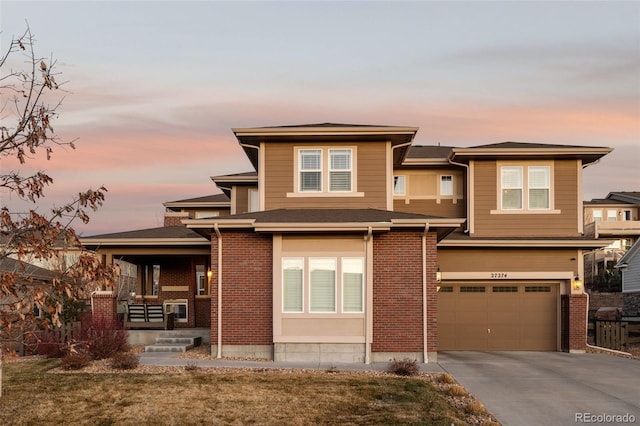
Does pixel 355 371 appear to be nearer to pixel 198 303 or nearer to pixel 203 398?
pixel 203 398

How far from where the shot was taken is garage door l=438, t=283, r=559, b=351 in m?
23.3

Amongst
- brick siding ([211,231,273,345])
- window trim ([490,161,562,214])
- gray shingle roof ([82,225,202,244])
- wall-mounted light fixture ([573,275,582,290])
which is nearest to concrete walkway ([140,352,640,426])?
brick siding ([211,231,273,345])

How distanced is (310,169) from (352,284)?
13.8 ft

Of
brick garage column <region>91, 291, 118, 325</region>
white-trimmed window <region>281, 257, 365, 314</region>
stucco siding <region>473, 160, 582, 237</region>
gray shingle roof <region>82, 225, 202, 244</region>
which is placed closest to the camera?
white-trimmed window <region>281, 257, 365, 314</region>

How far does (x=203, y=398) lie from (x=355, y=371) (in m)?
4.44

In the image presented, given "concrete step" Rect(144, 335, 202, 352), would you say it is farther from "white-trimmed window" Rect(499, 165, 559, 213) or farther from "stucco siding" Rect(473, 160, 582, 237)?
"white-trimmed window" Rect(499, 165, 559, 213)

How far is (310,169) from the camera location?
21859 mm

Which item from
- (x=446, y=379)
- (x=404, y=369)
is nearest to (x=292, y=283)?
(x=404, y=369)

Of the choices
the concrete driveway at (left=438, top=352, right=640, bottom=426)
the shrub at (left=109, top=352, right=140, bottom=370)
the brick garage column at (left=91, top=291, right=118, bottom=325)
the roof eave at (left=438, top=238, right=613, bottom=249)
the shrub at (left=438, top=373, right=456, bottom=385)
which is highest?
the roof eave at (left=438, top=238, right=613, bottom=249)

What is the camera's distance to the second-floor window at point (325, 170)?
21734 millimetres

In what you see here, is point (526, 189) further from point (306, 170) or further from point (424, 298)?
point (306, 170)

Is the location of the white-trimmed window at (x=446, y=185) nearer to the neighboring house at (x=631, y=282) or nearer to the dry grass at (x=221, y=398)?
the dry grass at (x=221, y=398)

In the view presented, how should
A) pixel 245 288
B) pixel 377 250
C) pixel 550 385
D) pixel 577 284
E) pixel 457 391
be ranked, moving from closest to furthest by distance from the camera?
pixel 457 391, pixel 550 385, pixel 377 250, pixel 245 288, pixel 577 284

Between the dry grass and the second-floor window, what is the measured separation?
659 centimetres
